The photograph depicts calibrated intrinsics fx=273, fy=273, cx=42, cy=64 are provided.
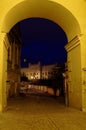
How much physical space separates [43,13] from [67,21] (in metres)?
1.55

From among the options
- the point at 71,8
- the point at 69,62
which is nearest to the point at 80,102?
the point at 69,62

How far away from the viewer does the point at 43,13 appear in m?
15.8

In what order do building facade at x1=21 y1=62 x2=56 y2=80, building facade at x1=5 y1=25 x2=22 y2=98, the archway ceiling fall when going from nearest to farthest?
the archway ceiling
building facade at x1=5 y1=25 x2=22 y2=98
building facade at x1=21 y1=62 x2=56 y2=80

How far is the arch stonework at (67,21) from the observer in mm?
13266

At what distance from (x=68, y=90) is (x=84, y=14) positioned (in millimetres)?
5036

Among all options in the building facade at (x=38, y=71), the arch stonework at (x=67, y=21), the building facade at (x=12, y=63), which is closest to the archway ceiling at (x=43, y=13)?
the arch stonework at (x=67, y=21)

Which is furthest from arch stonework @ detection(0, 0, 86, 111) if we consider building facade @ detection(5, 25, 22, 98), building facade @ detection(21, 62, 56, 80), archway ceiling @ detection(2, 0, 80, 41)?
building facade @ detection(21, 62, 56, 80)

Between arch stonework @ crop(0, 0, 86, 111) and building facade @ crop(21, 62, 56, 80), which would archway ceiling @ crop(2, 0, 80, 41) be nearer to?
arch stonework @ crop(0, 0, 86, 111)

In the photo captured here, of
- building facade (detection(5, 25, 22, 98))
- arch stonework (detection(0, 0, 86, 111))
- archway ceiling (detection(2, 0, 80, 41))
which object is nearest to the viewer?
arch stonework (detection(0, 0, 86, 111))

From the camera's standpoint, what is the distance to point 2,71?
13203mm

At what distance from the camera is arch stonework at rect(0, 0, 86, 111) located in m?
13.3

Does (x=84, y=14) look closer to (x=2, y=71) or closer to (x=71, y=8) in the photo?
(x=71, y=8)

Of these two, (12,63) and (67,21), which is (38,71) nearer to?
(12,63)

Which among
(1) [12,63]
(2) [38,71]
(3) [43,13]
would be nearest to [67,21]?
(3) [43,13]
